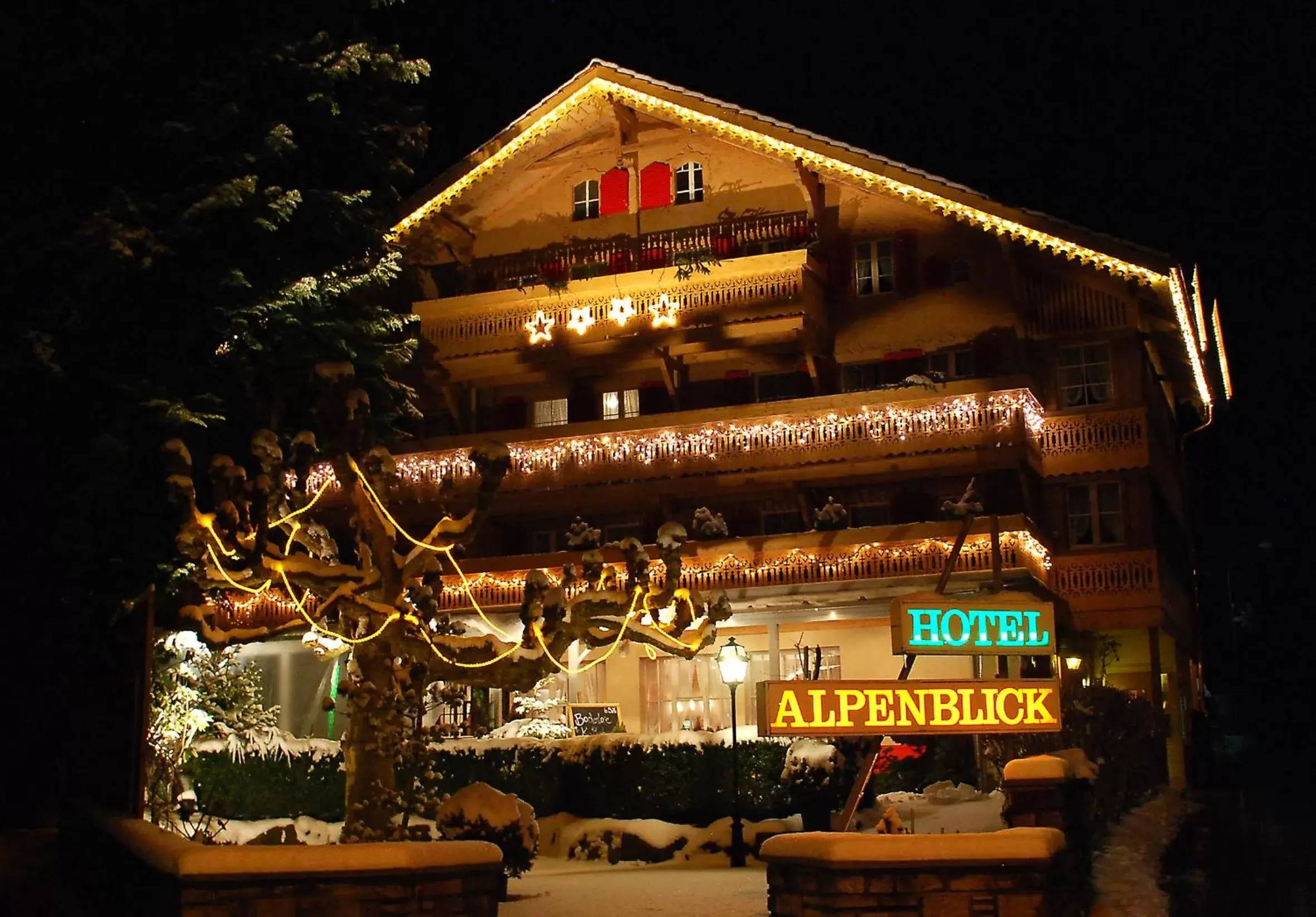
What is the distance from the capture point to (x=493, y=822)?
672 inches

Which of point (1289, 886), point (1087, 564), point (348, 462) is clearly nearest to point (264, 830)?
point (348, 462)

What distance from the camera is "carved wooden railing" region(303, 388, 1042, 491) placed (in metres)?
28.9

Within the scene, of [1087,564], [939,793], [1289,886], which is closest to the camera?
[1289,886]

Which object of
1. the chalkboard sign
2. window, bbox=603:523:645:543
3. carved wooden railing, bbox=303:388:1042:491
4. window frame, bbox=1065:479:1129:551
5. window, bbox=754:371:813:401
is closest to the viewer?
the chalkboard sign

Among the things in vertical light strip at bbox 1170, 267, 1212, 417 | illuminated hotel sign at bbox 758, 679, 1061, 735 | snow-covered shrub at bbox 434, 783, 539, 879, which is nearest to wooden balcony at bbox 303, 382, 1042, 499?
vertical light strip at bbox 1170, 267, 1212, 417

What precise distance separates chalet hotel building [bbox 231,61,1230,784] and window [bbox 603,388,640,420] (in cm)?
6

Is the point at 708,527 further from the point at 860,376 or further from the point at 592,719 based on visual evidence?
the point at 860,376

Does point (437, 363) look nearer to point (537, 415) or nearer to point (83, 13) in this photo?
point (537, 415)

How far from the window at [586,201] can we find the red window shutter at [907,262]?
7.01 meters

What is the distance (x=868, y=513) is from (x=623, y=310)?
6775 mm

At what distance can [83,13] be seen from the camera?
17.9 metres

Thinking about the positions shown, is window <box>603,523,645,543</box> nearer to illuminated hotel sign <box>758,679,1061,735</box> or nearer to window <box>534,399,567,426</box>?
window <box>534,399,567,426</box>

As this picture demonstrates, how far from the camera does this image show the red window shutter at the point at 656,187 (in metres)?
33.6

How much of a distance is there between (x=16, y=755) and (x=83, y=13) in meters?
8.72
